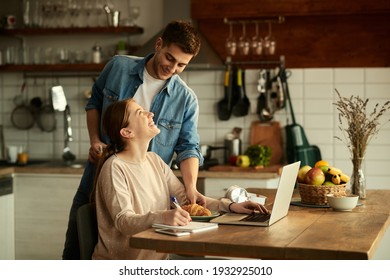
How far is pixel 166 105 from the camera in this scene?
281 cm

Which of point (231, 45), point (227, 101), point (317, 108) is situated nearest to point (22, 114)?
point (227, 101)

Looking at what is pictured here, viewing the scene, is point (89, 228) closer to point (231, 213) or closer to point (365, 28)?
point (231, 213)

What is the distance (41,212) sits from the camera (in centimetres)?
439

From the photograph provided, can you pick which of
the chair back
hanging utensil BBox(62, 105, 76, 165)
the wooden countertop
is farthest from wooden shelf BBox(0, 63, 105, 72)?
the wooden countertop

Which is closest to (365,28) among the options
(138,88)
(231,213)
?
(138,88)

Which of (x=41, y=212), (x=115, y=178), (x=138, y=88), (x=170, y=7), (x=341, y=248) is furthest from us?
(x=170, y=7)

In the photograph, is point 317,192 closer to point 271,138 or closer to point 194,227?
point 194,227

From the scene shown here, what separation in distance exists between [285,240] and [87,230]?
706 mm

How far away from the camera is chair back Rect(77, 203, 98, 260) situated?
2.27 metres

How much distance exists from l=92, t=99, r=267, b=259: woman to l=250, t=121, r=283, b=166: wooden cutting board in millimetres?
2119

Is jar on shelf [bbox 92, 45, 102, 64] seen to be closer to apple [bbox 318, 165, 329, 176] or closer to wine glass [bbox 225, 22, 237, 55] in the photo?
wine glass [bbox 225, 22, 237, 55]

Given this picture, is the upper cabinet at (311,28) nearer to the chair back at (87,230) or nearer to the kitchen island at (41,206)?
the kitchen island at (41,206)

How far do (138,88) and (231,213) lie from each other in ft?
2.39

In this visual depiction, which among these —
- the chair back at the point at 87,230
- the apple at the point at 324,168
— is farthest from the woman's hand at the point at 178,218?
the apple at the point at 324,168
